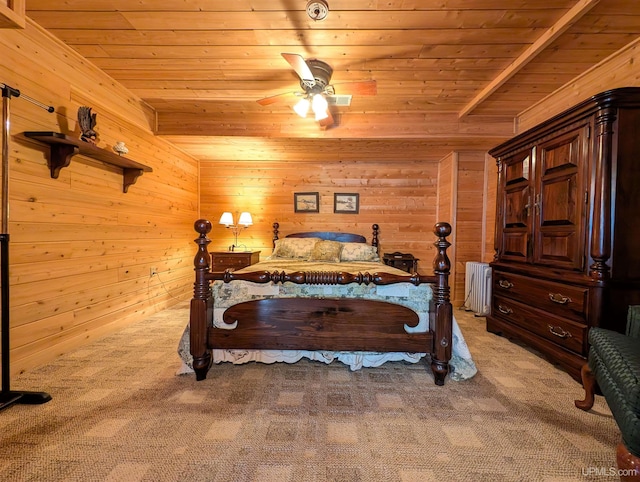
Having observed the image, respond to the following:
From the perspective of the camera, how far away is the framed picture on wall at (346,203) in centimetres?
463

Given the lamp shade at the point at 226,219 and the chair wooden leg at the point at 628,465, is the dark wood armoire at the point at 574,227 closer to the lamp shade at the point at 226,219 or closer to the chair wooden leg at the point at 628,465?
the chair wooden leg at the point at 628,465

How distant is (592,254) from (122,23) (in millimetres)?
3619

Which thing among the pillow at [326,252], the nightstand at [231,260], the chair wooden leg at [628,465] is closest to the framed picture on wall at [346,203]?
the pillow at [326,252]

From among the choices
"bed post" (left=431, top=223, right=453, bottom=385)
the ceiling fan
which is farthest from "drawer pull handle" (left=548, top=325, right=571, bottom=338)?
the ceiling fan

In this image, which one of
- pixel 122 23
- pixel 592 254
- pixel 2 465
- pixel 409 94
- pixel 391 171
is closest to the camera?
pixel 2 465

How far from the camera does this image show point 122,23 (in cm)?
204

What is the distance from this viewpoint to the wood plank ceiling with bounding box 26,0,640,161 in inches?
74.5

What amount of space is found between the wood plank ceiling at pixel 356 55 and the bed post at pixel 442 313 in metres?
1.48

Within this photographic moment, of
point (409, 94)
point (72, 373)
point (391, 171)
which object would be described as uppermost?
point (409, 94)

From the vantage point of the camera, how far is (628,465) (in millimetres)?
1015

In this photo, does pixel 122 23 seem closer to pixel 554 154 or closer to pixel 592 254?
pixel 554 154

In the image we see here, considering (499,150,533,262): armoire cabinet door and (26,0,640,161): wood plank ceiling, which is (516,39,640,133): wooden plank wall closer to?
(26,0,640,161): wood plank ceiling

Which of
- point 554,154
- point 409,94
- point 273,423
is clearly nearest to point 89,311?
point 273,423

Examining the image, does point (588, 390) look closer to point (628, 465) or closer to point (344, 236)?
point (628, 465)
